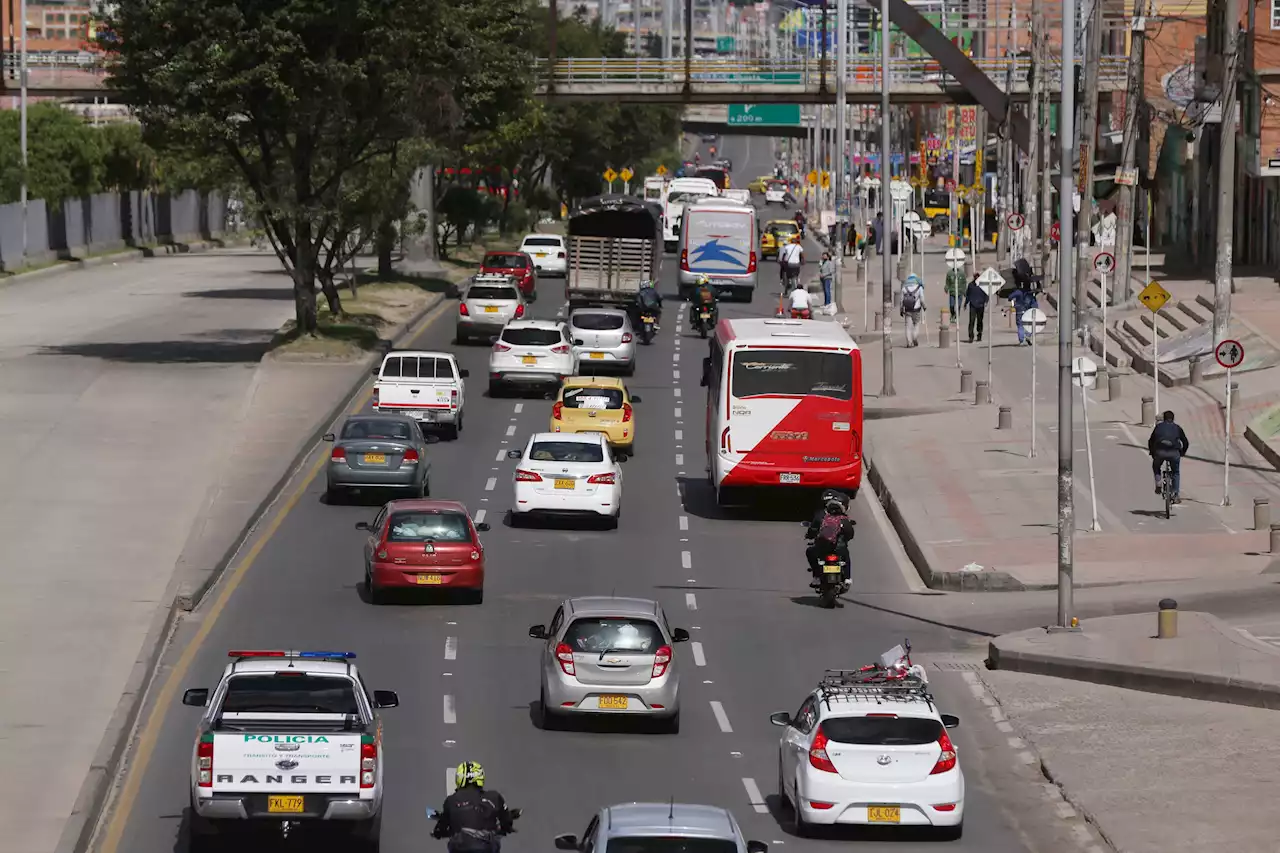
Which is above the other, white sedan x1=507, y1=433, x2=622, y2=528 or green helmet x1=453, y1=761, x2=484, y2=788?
green helmet x1=453, y1=761, x2=484, y2=788

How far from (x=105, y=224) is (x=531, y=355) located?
54794 mm

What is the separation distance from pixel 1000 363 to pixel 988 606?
2558 cm

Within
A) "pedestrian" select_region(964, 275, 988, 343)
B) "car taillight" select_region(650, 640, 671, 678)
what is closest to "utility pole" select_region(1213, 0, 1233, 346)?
"pedestrian" select_region(964, 275, 988, 343)

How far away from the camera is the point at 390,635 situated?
1115 inches

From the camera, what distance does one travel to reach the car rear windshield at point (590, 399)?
4278 cm

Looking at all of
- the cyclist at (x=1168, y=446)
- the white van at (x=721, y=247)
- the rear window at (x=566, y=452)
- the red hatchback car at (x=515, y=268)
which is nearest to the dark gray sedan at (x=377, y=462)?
the rear window at (x=566, y=452)

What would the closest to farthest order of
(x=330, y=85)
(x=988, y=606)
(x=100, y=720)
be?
(x=100, y=720) → (x=988, y=606) → (x=330, y=85)

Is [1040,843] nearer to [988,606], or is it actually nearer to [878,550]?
[988,606]

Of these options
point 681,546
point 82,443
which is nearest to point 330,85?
point 82,443

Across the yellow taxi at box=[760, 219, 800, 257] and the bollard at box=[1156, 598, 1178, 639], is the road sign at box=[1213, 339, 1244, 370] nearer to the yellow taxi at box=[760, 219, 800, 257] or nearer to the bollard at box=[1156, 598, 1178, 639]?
the bollard at box=[1156, 598, 1178, 639]

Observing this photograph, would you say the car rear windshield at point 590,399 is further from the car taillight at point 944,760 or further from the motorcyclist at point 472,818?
the motorcyclist at point 472,818

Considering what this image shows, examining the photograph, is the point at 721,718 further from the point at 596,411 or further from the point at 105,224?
the point at 105,224

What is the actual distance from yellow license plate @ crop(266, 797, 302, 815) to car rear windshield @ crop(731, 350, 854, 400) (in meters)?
20.8

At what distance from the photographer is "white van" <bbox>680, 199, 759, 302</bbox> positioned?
71188 mm
